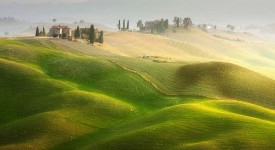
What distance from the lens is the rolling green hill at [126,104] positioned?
179ft

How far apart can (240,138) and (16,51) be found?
55027 millimetres

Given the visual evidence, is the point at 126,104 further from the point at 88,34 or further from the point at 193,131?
the point at 88,34

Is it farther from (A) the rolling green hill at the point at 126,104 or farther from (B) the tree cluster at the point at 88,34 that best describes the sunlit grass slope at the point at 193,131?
(B) the tree cluster at the point at 88,34

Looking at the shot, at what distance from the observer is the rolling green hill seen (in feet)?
179

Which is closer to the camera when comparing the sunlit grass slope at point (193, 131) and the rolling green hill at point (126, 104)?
the sunlit grass slope at point (193, 131)

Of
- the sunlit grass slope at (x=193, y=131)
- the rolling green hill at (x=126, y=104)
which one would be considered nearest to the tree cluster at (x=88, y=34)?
the rolling green hill at (x=126, y=104)

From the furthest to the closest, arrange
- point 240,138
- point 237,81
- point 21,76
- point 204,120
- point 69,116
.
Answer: point 237,81 → point 21,76 → point 69,116 → point 204,120 → point 240,138

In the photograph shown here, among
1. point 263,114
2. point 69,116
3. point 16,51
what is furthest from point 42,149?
point 16,51

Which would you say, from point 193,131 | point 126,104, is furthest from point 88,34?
point 193,131

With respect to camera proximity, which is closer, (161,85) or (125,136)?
(125,136)

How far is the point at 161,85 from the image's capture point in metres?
82.6

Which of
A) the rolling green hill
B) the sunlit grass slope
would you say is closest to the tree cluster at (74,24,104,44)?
the rolling green hill

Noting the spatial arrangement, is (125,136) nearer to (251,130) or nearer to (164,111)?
(164,111)

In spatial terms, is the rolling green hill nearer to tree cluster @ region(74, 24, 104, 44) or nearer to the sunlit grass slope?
the sunlit grass slope
